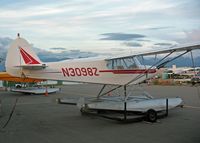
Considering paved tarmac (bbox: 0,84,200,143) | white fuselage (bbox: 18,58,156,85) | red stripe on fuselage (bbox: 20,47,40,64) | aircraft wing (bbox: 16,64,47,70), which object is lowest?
paved tarmac (bbox: 0,84,200,143)

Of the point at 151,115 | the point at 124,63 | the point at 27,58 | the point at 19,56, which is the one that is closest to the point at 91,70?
the point at 124,63

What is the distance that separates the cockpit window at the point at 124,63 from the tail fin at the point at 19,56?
306 centimetres

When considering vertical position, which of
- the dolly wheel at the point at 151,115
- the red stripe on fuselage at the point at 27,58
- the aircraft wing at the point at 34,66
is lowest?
the dolly wheel at the point at 151,115

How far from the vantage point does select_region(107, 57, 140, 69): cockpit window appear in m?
13.1

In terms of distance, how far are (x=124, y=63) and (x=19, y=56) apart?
4390mm

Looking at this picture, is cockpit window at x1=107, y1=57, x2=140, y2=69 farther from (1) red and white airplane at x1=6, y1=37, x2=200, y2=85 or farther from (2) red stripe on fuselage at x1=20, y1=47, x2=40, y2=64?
(2) red stripe on fuselage at x1=20, y1=47, x2=40, y2=64

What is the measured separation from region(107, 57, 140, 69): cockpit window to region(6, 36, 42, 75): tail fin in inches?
120

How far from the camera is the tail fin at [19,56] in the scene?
1341cm

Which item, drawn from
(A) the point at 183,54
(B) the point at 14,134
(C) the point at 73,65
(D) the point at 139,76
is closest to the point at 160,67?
(D) the point at 139,76

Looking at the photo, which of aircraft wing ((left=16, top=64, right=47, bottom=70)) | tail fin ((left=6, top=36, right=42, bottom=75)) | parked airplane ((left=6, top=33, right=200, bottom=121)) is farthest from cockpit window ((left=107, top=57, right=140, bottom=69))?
tail fin ((left=6, top=36, right=42, bottom=75))

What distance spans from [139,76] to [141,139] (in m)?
5.12

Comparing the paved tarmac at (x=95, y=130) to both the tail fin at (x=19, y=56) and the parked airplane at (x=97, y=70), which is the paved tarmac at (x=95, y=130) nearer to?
the parked airplane at (x=97, y=70)

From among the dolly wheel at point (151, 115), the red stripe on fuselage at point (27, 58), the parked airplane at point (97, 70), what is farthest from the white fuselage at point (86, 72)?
the dolly wheel at point (151, 115)

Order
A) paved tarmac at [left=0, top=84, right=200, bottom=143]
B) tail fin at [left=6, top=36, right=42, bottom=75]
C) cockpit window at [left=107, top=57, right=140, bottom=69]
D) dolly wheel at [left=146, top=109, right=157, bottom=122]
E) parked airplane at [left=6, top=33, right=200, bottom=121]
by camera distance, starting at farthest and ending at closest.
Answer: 1. tail fin at [left=6, top=36, right=42, bottom=75]
2. cockpit window at [left=107, top=57, right=140, bottom=69]
3. parked airplane at [left=6, top=33, right=200, bottom=121]
4. dolly wheel at [left=146, top=109, right=157, bottom=122]
5. paved tarmac at [left=0, top=84, right=200, bottom=143]
